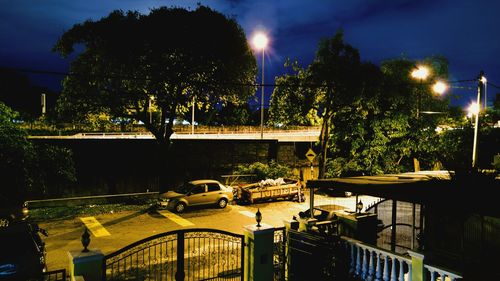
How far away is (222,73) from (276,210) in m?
7.88

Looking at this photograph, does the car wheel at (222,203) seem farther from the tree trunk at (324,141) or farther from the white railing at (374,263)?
the white railing at (374,263)

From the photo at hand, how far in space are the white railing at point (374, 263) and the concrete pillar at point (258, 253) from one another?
167cm

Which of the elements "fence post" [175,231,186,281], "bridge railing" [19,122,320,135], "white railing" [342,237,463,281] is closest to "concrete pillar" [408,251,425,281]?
"white railing" [342,237,463,281]

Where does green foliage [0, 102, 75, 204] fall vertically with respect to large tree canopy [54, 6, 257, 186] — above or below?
below

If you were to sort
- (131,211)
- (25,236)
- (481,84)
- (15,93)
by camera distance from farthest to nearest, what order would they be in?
(15,93) < (131,211) < (481,84) < (25,236)

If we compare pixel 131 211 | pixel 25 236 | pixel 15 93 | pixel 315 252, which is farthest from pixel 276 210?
pixel 15 93

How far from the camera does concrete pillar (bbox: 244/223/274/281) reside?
762 cm

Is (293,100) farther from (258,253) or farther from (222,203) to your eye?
(258,253)

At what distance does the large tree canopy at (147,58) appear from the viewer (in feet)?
57.6

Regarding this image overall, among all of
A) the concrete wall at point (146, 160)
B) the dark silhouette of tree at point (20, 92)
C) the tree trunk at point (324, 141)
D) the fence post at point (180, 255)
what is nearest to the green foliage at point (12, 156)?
the concrete wall at point (146, 160)

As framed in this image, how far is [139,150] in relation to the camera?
23250 mm

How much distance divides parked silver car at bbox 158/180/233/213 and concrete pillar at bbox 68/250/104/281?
11148 mm

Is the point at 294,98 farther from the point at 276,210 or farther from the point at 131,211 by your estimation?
the point at 131,211

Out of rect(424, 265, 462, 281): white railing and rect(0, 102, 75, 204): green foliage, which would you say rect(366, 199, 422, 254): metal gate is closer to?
rect(424, 265, 462, 281): white railing
